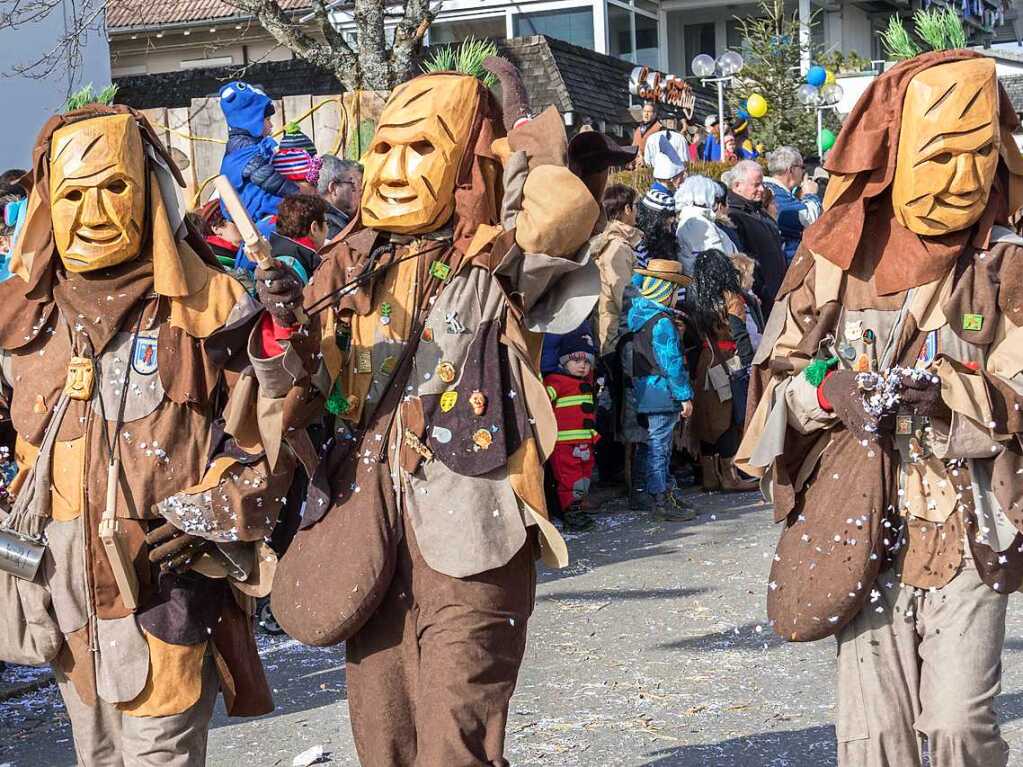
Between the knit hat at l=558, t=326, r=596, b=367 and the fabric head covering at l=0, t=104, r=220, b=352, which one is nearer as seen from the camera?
the fabric head covering at l=0, t=104, r=220, b=352

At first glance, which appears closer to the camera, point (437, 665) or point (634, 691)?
point (437, 665)

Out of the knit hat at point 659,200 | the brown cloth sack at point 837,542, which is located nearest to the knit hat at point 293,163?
the knit hat at point 659,200

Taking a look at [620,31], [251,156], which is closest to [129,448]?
[251,156]

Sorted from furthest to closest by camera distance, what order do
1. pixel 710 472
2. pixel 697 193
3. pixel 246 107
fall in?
pixel 710 472 → pixel 697 193 → pixel 246 107

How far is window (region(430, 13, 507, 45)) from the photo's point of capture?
2981 centimetres

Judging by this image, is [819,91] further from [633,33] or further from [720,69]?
[633,33]

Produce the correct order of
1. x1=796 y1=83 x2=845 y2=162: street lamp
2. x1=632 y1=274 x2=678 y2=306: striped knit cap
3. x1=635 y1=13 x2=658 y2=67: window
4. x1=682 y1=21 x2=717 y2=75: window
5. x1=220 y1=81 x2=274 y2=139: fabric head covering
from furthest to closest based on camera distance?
x1=682 y1=21 x2=717 y2=75: window → x1=635 y1=13 x2=658 y2=67: window → x1=796 y1=83 x2=845 y2=162: street lamp → x1=632 y1=274 x2=678 y2=306: striped knit cap → x1=220 y1=81 x2=274 y2=139: fabric head covering

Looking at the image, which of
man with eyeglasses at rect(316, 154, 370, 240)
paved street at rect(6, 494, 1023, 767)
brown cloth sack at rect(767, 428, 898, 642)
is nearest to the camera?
brown cloth sack at rect(767, 428, 898, 642)

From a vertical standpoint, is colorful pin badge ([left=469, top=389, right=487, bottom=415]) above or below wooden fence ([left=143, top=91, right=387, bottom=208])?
below

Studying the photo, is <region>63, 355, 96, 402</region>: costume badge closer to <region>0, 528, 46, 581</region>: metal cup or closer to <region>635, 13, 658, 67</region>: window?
<region>0, 528, 46, 581</region>: metal cup

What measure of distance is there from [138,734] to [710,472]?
6.69 m

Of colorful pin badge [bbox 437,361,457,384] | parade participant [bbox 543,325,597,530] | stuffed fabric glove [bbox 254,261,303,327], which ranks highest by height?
stuffed fabric glove [bbox 254,261,303,327]

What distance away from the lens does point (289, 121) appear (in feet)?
35.1

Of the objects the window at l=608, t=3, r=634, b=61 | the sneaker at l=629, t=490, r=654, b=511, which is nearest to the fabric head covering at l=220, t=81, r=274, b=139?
the sneaker at l=629, t=490, r=654, b=511
